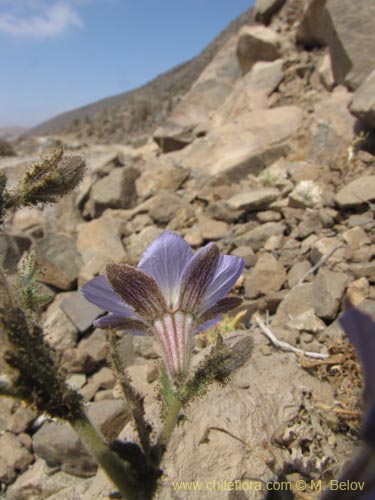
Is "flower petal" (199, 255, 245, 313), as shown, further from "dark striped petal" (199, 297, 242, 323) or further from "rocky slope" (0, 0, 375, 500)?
"rocky slope" (0, 0, 375, 500)

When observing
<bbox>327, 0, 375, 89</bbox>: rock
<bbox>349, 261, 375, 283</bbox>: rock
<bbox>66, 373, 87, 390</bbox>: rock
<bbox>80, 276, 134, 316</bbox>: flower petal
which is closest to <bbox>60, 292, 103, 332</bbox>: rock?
<bbox>66, 373, 87, 390</bbox>: rock

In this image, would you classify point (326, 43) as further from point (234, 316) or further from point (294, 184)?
point (234, 316)

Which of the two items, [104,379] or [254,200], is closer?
[104,379]

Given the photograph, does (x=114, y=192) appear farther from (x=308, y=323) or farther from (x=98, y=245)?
(x=308, y=323)

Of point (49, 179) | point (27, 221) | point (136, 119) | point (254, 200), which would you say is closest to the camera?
point (49, 179)

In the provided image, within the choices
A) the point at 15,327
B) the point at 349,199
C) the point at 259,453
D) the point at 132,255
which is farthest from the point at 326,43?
the point at 15,327

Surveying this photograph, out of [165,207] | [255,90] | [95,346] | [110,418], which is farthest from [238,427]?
[255,90]

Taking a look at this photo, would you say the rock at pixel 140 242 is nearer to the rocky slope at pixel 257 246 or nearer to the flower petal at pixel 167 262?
the rocky slope at pixel 257 246

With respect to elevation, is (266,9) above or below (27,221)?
above
